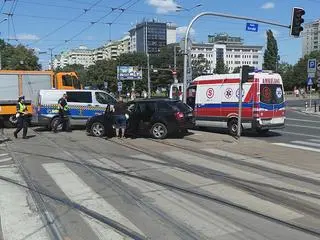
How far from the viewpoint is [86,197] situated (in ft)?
31.0

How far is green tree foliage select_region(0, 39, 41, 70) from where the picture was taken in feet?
305

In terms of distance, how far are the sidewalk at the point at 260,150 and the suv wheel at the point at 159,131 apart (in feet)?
2.90

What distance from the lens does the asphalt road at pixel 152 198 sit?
7.20 meters

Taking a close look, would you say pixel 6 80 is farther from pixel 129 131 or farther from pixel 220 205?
pixel 220 205

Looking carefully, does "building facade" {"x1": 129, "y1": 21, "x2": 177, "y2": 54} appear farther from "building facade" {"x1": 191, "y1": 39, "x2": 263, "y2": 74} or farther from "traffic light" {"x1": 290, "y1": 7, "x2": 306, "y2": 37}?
"traffic light" {"x1": 290, "y1": 7, "x2": 306, "y2": 37}

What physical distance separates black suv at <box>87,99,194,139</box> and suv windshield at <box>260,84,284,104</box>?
308 centimetres

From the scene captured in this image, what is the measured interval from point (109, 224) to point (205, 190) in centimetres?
294

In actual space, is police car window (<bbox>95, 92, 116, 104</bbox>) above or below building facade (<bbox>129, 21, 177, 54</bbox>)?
below

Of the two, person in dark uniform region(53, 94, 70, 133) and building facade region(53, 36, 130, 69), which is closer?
person in dark uniform region(53, 94, 70, 133)

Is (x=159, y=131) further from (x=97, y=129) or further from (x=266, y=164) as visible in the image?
(x=266, y=164)

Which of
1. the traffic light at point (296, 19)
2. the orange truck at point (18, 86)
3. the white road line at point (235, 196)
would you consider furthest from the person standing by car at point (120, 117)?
the traffic light at point (296, 19)

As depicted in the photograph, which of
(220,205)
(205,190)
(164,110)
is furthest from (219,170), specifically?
(164,110)

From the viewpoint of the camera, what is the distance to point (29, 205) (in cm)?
890

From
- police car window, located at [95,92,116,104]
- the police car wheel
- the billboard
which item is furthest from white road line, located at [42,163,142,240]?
the billboard
